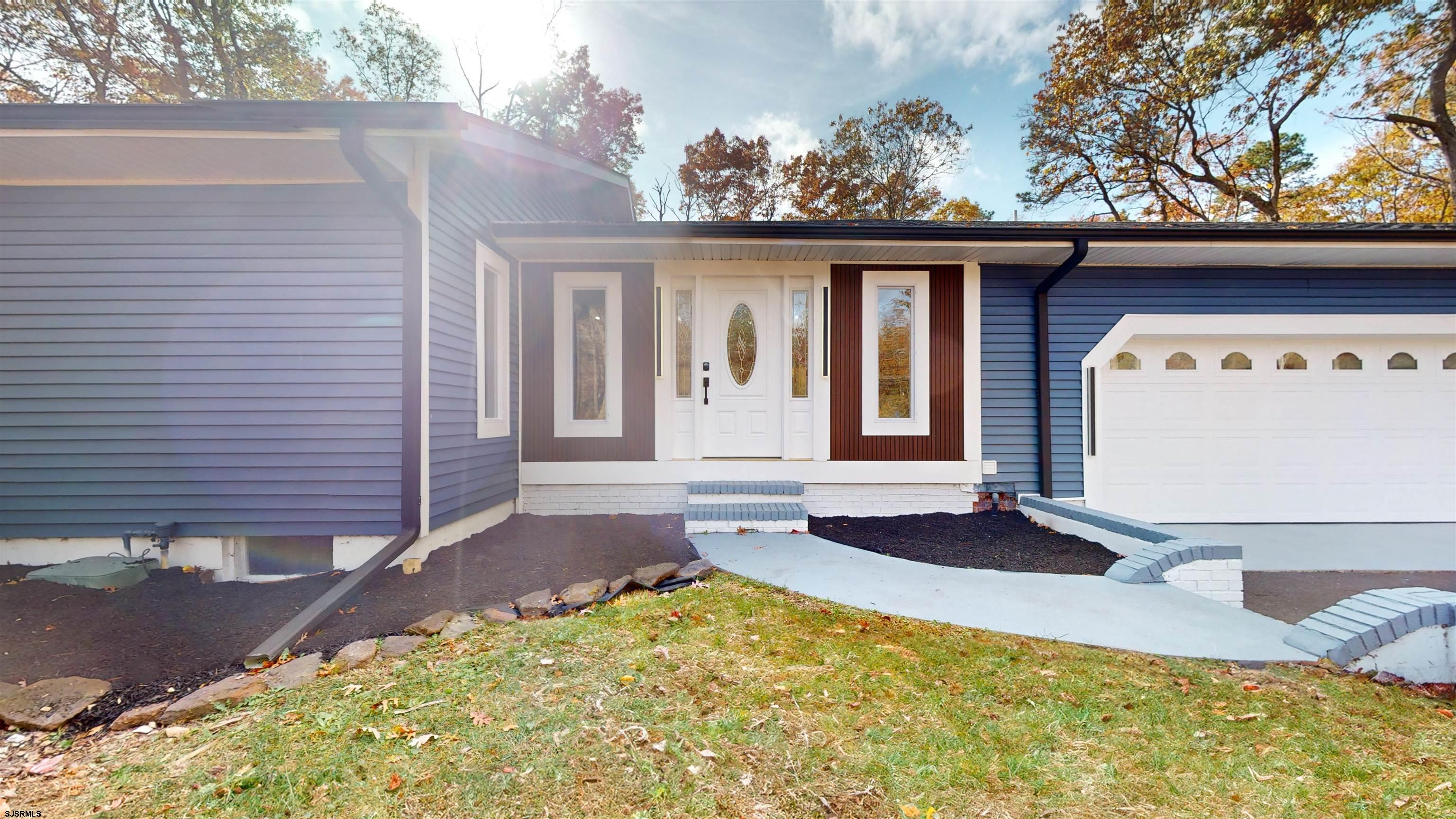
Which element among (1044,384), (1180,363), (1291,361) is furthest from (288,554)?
→ (1291,361)

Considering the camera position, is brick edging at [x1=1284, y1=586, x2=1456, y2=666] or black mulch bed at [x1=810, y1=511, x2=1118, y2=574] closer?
brick edging at [x1=1284, y1=586, x2=1456, y2=666]

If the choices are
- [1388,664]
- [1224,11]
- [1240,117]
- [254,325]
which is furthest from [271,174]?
[1240,117]

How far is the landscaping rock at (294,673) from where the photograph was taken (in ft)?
7.44

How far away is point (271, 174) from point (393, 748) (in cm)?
401

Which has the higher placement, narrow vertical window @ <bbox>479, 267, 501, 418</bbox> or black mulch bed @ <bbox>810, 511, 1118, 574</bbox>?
narrow vertical window @ <bbox>479, 267, 501, 418</bbox>

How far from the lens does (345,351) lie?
12.8 ft

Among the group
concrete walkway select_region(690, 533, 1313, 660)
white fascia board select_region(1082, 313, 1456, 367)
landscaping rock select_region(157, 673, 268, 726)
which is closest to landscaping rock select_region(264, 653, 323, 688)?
landscaping rock select_region(157, 673, 268, 726)

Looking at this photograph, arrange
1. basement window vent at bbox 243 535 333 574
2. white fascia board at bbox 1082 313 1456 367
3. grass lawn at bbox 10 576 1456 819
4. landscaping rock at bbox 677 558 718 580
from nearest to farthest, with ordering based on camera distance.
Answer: grass lawn at bbox 10 576 1456 819, landscaping rock at bbox 677 558 718 580, basement window vent at bbox 243 535 333 574, white fascia board at bbox 1082 313 1456 367

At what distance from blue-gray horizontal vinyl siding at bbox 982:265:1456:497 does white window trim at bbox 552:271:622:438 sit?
3.67 meters

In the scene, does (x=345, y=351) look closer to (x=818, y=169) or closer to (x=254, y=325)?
(x=254, y=325)

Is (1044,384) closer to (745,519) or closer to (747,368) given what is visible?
(747,368)

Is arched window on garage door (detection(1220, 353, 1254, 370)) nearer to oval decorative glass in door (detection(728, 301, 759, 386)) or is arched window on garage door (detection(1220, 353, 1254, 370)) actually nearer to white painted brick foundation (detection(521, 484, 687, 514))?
oval decorative glass in door (detection(728, 301, 759, 386))

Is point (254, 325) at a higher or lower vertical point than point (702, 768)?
higher

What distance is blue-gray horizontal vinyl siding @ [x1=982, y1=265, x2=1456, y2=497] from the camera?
5406 mm
